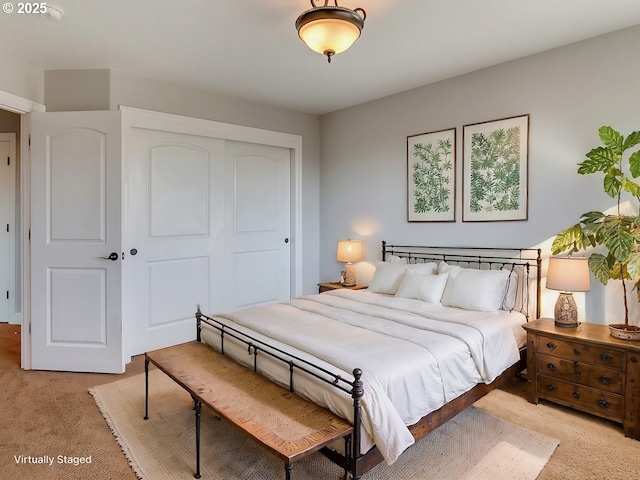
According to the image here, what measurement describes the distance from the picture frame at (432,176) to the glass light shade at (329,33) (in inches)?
74.3

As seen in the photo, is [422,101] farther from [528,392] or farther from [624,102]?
[528,392]

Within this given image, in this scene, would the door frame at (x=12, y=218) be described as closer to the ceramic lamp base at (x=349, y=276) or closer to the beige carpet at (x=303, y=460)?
the beige carpet at (x=303, y=460)

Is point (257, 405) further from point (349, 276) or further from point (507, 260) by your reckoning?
point (349, 276)

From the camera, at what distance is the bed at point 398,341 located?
171 cm

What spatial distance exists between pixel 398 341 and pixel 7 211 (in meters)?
5.10

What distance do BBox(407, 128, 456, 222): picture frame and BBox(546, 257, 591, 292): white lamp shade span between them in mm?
1155

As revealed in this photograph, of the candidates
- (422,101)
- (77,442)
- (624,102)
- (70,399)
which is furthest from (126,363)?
(624,102)

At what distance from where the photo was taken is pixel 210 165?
4.11 metres

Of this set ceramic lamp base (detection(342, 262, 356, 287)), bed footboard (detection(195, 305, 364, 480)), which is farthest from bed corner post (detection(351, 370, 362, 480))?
ceramic lamp base (detection(342, 262, 356, 287))

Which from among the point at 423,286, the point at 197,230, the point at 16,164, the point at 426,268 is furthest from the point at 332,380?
the point at 16,164

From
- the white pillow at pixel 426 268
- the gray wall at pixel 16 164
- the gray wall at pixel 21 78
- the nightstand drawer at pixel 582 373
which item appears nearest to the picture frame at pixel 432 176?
Answer: the white pillow at pixel 426 268

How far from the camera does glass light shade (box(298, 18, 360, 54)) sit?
2.03 meters

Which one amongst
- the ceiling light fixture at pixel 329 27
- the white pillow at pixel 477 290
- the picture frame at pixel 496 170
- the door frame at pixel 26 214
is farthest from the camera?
the door frame at pixel 26 214

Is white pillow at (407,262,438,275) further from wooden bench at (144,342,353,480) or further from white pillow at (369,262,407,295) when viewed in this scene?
wooden bench at (144,342,353,480)
